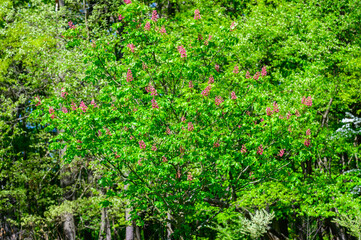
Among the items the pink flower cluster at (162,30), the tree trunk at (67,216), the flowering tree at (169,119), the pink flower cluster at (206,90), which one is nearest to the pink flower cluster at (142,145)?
the flowering tree at (169,119)

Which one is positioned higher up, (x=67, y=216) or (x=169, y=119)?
(x=169, y=119)

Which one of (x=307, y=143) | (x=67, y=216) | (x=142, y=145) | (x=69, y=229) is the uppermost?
(x=142, y=145)

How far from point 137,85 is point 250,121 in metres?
3.59

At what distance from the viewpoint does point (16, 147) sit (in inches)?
1139

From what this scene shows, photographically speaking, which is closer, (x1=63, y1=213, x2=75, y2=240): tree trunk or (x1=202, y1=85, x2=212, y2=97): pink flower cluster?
(x1=202, y1=85, x2=212, y2=97): pink flower cluster

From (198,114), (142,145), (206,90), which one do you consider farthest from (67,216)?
(206,90)

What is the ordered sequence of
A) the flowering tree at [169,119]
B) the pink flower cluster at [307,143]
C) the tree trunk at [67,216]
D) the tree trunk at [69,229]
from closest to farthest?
1. the flowering tree at [169,119]
2. the pink flower cluster at [307,143]
3. the tree trunk at [67,216]
4. the tree trunk at [69,229]

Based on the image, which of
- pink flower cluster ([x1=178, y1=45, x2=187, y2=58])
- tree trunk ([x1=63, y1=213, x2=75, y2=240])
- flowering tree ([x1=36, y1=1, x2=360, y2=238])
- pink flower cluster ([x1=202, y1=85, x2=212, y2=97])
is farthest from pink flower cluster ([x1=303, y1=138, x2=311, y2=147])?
tree trunk ([x1=63, y1=213, x2=75, y2=240])

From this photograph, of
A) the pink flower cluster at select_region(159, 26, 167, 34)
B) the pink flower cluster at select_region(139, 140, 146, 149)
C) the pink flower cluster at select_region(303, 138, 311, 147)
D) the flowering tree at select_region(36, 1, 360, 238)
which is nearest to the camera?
Result: the pink flower cluster at select_region(139, 140, 146, 149)

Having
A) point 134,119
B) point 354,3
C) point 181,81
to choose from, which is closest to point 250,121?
point 181,81

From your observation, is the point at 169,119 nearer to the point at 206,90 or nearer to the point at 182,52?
the point at 206,90

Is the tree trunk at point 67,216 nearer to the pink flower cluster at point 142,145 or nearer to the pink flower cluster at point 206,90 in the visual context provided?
the pink flower cluster at point 142,145

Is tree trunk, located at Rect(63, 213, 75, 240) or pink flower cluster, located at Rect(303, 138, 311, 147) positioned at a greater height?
pink flower cluster, located at Rect(303, 138, 311, 147)

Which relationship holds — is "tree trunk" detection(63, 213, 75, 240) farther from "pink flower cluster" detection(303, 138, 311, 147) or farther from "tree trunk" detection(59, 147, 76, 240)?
"pink flower cluster" detection(303, 138, 311, 147)
